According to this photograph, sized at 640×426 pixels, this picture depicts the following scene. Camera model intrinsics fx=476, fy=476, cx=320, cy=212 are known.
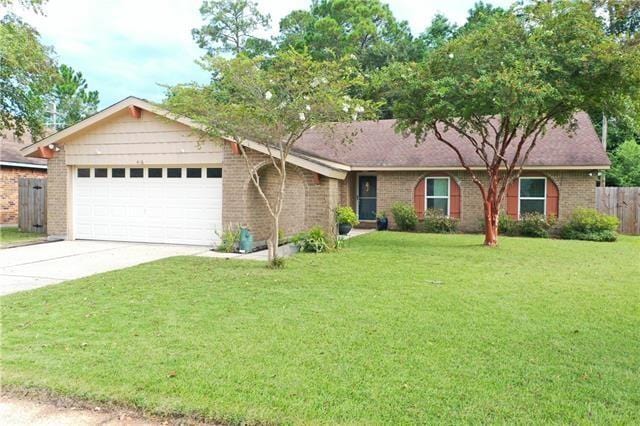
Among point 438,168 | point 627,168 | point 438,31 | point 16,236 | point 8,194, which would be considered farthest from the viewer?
point 438,31

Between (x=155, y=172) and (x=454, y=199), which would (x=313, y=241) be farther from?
(x=454, y=199)

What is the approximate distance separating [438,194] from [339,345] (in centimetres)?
1443

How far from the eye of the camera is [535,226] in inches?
647

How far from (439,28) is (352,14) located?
623 centimetres

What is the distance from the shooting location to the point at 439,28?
106 feet

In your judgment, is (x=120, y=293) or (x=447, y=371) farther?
(x=120, y=293)

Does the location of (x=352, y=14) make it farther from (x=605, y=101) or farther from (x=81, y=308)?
(x=81, y=308)

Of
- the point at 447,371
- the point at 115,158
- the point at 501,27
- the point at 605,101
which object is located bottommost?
the point at 447,371

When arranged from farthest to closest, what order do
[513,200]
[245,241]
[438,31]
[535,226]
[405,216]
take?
1. [438,31]
2. [405,216]
3. [513,200]
4. [535,226]
5. [245,241]

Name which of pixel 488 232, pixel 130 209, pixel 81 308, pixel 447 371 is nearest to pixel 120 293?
pixel 81 308

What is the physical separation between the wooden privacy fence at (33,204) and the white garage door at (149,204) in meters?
3.00

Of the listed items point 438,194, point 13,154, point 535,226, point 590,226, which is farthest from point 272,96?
point 13,154

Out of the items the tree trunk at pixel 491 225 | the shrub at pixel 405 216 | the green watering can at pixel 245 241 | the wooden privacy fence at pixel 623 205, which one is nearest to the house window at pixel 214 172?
the green watering can at pixel 245 241

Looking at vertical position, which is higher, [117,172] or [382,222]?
[117,172]
